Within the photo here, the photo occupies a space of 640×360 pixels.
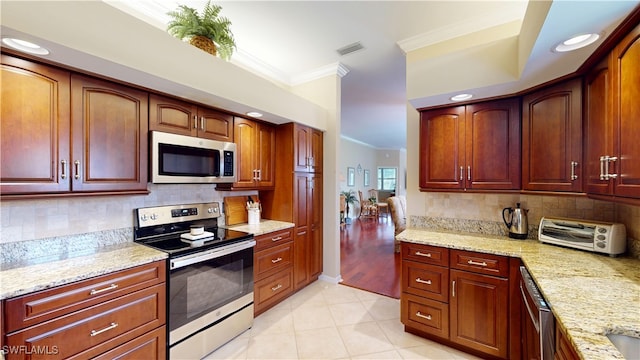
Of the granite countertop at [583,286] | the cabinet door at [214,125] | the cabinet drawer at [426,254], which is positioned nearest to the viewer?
the granite countertop at [583,286]

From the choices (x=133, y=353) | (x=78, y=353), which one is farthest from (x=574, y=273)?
(x=78, y=353)

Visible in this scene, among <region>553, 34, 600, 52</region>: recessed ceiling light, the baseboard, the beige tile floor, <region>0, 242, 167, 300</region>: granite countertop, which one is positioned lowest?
the beige tile floor

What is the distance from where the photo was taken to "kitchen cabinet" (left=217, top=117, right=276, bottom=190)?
266 cm

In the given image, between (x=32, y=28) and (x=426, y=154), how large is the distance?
2.86 meters

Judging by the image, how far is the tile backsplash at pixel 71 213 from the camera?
5.13 ft

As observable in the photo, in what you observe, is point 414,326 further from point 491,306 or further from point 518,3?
point 518,3

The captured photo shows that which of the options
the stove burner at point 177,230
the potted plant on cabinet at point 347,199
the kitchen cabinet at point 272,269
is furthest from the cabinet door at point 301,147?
the potted plant on cabinet at point 347,199

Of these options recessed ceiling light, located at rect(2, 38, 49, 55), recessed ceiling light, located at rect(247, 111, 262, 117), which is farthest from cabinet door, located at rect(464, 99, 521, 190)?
recessed ceiling light, located at rect(2, 38, 49, 55)

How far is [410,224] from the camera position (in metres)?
2.81

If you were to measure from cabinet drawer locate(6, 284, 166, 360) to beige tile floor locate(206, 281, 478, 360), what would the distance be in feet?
2.26

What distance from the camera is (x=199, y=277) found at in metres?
1.93

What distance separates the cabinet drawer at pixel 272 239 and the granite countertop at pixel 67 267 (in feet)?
3.04

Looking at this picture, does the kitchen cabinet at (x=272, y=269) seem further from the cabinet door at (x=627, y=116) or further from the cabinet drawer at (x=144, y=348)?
the cabinet door at (x=627, y=116)

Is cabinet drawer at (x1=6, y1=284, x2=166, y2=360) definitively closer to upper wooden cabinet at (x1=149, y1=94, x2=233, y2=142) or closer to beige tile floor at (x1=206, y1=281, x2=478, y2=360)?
beige tile floor at (x1=206, y1=281, x2=478, y2=360)
